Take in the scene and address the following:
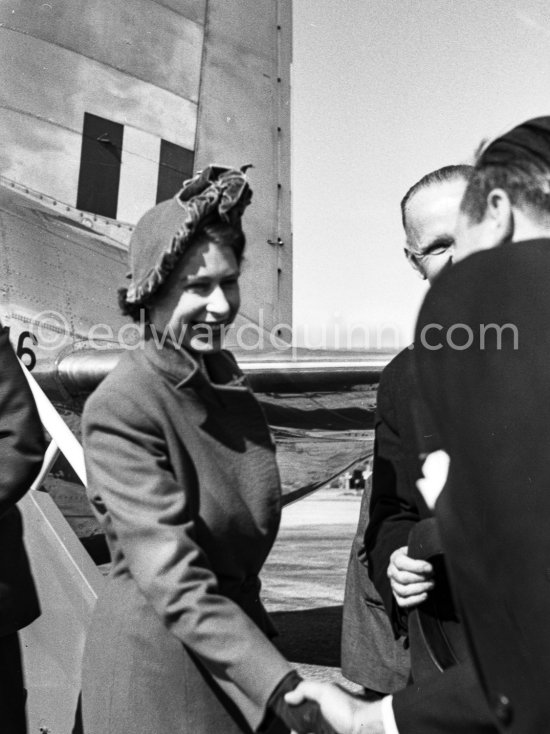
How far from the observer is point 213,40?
30.6 feet

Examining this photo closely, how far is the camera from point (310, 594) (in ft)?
22.1

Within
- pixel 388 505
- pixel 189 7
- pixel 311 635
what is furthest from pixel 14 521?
pixel 189 7

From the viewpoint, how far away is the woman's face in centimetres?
137

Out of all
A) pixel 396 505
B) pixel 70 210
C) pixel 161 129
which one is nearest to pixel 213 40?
pixel 161 129

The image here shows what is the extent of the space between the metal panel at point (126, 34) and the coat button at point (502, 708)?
7525 mm

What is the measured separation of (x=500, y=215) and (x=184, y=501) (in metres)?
0.59

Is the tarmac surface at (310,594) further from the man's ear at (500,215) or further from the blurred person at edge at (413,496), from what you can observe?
the man's ear at (500,215)

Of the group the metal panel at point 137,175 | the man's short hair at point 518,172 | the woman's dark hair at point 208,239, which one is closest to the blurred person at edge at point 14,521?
the woman's dark hair at point 208,239

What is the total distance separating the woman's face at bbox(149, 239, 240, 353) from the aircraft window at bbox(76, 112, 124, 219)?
6.33 metres

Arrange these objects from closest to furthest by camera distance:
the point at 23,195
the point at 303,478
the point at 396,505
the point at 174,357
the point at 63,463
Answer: the point at 174,357 < the point at 396,505 < the point at 63,463 < the point at 303,478 < the point at 23,195

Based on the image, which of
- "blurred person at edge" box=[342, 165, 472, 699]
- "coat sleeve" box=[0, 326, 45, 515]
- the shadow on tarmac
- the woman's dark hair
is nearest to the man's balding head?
"blurred person at edge" box=[342, 165, 472, 699]

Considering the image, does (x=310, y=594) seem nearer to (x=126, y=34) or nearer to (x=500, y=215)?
(x=126, y=34)

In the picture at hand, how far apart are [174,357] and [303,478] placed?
498 centimetres

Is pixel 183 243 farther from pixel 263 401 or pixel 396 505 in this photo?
pixel 263 401
